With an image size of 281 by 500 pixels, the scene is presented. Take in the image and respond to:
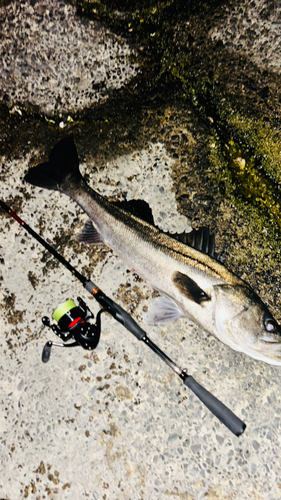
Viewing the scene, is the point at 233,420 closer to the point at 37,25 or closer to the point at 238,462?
the point at 238,462

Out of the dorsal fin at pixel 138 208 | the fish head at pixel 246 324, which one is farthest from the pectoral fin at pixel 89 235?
the fish head at pixel 246 324

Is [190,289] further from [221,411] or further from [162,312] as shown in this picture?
[221,411]

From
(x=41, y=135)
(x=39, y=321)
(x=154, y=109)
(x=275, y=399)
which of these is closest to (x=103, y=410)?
(x=39, y=321)

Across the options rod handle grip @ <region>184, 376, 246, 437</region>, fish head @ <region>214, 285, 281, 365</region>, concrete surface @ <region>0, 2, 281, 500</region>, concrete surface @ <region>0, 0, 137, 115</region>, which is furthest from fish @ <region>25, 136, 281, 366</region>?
concrete surface @ <region>0, 0, 137, 115</region>

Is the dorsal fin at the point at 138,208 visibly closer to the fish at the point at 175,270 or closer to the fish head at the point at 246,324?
the fish at the point at 175,270

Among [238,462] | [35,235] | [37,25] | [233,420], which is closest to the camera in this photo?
[233,420]

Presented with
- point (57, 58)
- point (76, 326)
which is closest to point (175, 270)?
point (76, 326)

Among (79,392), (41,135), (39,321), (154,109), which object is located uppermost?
(154,109)
